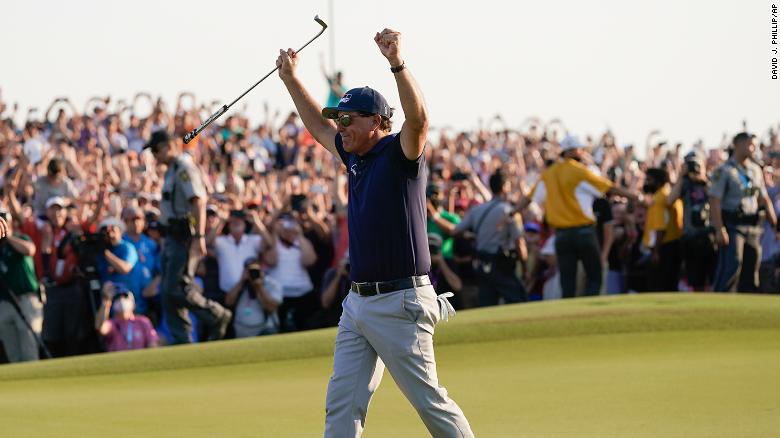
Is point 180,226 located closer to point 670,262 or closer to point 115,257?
point 115,257

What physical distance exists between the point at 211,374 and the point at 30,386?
4.78ft

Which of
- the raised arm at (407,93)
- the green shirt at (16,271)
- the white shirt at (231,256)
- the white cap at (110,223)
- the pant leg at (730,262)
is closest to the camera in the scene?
the raised arm at (407,93)

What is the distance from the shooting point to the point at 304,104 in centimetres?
745

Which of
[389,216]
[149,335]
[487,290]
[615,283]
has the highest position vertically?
[389,216]

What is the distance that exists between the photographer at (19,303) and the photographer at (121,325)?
80 centimetres

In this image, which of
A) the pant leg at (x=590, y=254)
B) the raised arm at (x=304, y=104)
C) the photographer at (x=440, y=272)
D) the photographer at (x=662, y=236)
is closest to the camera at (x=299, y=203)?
the photographer at (x=440, y=272)

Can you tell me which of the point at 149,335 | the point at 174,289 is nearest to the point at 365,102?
the point at 174,289

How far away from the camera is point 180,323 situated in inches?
548

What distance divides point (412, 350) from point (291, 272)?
10141 millimetres

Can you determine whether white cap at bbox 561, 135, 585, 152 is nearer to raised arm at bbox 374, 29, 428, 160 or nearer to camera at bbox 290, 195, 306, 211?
camera at bbox 290, 195, 306, 211

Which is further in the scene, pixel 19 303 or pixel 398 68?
pixel 19 303

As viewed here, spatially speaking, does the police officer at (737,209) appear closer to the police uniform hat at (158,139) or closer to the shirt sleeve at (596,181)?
the shirt sleeve at (596,181)

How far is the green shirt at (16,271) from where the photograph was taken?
14.9 meters

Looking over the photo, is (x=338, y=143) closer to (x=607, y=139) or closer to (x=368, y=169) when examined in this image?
(x=368, y=169)
